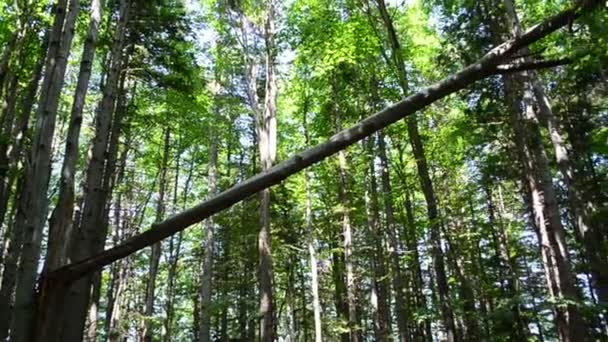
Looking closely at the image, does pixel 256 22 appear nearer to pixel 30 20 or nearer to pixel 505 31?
pixel 30 20

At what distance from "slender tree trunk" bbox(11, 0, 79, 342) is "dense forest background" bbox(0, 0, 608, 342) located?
1 cm

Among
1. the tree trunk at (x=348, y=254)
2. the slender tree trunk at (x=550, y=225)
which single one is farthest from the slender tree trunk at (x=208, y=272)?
the slender tree trunk at (x=550, y=225)

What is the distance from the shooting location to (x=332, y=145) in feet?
7.77

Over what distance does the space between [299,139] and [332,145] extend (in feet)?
62.2

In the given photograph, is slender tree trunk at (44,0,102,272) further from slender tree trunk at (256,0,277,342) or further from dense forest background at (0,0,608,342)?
slender tree trunk at (256,0,277,342)

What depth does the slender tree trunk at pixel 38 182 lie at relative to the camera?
8.04 feet

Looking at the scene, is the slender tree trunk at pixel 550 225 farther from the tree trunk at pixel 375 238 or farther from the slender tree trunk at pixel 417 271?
the slender tree trunk at pixel 417 271

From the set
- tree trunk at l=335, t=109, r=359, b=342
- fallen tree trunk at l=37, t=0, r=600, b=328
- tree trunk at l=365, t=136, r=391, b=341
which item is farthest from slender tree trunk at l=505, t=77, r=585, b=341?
fallen tree trunk at l=37, t=0, r=600, b=328

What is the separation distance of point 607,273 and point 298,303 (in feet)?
62.8

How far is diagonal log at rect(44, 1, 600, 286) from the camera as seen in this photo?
7.38ft

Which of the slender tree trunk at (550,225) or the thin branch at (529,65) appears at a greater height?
the slender tree trunk at (550,225)

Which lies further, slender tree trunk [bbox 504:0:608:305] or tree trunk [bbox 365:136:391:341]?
tree trunk [bbox 365:136:391:341]

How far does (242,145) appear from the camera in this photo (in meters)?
23.5

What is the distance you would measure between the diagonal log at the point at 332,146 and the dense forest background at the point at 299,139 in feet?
0.04
